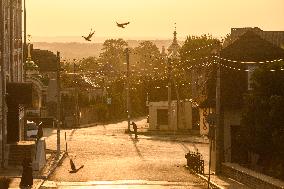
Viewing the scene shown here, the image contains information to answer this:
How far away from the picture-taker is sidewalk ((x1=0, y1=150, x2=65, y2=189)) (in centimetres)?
3441

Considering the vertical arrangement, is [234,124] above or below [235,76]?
below

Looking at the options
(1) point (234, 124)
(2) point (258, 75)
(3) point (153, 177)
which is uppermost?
(2) point (258, 75)

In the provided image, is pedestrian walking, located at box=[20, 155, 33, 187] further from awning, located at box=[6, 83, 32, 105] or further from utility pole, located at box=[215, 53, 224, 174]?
awning, located at box=[6, 83, 32, 105]

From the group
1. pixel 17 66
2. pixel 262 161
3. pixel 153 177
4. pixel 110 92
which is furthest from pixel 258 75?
pixel 110 92

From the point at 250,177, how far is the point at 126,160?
630 inches

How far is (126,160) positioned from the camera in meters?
Result: 47.0

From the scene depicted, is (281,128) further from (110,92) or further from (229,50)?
(110,92)

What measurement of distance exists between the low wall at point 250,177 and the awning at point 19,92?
13246 mm

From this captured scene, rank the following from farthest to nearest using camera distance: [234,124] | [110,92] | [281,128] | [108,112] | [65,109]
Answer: [110,92] → [108,112] → [65,109] → [234,124] → [281,128]

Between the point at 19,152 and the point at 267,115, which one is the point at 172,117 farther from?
the point at 267,115

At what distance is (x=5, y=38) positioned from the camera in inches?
1727

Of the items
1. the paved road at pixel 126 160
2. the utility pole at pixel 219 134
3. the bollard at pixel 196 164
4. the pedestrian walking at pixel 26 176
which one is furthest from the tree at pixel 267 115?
the pedestrian walking at pixel 26 176

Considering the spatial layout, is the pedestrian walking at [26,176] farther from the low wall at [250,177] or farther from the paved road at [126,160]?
the low wall at [250,177]

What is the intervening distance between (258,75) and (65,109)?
224 feet
